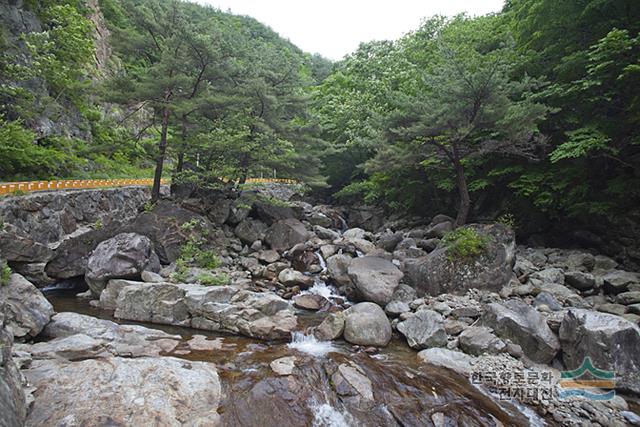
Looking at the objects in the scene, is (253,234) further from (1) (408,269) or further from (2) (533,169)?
(2) (533,169)

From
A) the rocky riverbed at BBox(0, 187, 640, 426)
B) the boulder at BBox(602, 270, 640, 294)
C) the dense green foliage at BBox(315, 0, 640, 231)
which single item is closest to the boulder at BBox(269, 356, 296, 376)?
the rocky riverbed at BBox(0, 187, 640, 426)

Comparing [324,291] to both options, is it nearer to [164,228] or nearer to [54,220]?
[164,228]

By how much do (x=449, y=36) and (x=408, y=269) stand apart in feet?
56.9

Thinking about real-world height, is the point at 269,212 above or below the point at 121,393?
above

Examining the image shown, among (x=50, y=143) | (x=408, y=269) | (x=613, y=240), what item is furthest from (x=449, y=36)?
(x=50, y=143)

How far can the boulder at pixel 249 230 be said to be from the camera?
14109 mm

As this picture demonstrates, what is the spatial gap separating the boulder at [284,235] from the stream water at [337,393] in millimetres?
6804

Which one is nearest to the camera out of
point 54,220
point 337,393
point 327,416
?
point 327,416

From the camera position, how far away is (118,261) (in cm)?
931

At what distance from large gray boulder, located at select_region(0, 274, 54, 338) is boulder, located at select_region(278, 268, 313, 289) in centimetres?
632

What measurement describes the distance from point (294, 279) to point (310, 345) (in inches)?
147

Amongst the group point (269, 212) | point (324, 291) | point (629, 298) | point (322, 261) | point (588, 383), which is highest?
point (629, 298)

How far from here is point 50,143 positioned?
15250mm

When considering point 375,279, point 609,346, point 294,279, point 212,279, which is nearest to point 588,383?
point 609,346
